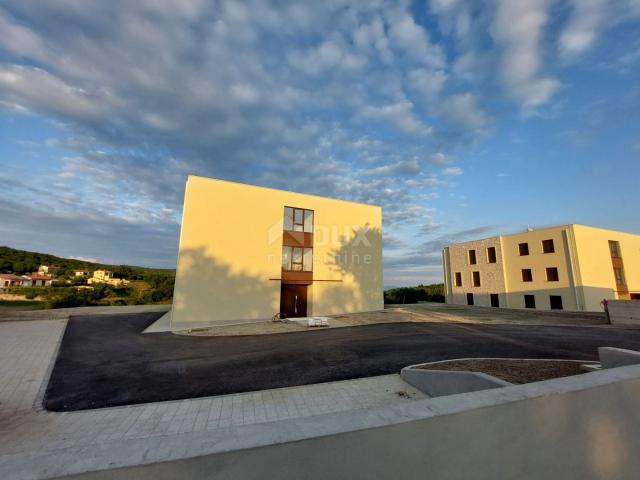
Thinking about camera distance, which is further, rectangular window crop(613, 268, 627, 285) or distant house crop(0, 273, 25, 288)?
distant house crop(0, 273, 25, 288)

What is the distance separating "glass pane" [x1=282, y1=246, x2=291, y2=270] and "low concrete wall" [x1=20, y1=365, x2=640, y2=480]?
63.1ft

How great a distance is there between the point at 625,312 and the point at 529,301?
16.5m

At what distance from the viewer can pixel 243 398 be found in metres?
6.68

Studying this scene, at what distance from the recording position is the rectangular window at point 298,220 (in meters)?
22.2

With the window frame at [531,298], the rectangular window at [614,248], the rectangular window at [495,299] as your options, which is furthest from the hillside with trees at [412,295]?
the rectangular window at [614,248]

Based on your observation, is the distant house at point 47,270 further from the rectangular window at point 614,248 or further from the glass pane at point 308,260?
the rectangular window at point 614,248

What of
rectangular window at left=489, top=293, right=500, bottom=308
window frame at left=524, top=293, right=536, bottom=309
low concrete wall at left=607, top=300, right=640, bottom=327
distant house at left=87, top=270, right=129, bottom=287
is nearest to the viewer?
Answer: low concrete wall at left=607, top=300, right=640, bottom=327

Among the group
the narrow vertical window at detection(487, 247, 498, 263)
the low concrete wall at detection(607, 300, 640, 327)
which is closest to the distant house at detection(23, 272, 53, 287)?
the narrow vertical window at detection(487, 247, 498, 263)

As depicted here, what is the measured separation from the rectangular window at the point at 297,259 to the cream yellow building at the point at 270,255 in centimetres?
8

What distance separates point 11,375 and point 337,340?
35.1 feet

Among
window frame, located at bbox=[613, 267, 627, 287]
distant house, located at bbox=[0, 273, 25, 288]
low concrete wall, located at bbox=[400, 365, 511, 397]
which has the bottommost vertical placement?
low concrete wall, located at bbox=[400, 365, 511, 397]

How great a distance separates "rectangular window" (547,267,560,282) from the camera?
30705 millimetres

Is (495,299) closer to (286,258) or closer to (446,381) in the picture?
(286,258)

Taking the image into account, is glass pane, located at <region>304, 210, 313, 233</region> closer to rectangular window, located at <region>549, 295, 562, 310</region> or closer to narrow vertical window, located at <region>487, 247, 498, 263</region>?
narrow vertical window, located at <region>487, 247, 498, 263</region>
